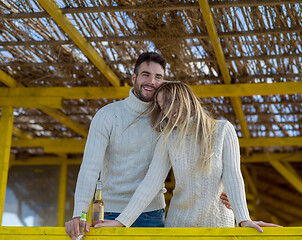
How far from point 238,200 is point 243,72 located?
308 cm

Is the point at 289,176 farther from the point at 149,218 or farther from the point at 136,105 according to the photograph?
the point at 149,218

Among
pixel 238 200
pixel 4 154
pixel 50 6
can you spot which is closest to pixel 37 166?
pixel 4 154

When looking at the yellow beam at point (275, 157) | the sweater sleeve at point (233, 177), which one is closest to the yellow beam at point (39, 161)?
the yellow beam at point (275, 157)

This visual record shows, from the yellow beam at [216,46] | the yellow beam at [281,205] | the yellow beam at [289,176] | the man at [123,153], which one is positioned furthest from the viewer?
the yellow beam at [281,205]

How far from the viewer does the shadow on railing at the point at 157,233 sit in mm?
1896

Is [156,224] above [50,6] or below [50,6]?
below

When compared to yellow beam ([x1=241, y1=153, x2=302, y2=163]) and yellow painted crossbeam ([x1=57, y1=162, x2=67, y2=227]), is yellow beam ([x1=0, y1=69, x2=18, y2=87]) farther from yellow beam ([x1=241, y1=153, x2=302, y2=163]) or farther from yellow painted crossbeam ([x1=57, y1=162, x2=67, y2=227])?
yellow beam ([x1=241, y1=153, x2=302, y2=163])

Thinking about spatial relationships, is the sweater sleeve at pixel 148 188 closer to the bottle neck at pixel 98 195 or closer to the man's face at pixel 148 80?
the bottle neck at pixel 98 195

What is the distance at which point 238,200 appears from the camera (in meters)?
2.10

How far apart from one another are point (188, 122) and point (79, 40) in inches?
84.1

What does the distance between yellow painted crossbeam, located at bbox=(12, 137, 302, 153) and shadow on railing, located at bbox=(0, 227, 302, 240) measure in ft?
17.1

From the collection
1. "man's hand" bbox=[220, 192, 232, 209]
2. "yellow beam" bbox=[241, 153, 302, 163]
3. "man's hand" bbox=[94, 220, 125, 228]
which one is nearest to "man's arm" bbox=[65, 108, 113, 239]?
"man's hand" bbox=[94, 220, 125, 228]

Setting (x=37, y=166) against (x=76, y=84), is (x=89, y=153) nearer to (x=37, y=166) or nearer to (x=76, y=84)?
(x=76, y=84)

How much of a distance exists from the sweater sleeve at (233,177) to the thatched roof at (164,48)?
925mm
